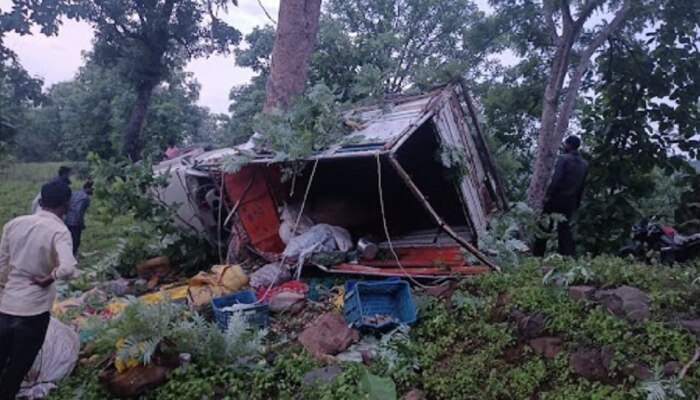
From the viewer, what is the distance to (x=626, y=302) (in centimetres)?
392

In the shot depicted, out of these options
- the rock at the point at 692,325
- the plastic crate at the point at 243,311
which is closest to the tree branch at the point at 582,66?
the rock at the point at 692,325

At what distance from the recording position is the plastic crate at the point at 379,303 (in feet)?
15.2

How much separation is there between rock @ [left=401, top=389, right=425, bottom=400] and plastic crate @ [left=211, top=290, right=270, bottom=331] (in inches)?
62.2

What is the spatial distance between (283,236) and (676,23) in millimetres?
6712

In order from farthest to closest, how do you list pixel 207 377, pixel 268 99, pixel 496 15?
pixel 496 15 < pixel 268 99 < pixel 207 377

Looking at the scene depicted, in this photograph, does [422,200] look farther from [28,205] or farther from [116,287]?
[28,205]

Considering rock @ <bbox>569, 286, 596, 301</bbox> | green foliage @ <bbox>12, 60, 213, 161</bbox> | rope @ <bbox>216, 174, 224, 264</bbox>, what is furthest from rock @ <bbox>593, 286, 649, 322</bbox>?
green foliage @ <bbox>12, 60, 213, 161</bbox>

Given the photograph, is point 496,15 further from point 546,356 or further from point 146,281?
point 546,356

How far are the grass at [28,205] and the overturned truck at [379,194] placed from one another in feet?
6.08

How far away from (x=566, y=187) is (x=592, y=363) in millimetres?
4095

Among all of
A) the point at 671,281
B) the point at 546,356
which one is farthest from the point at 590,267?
the point at 546,356

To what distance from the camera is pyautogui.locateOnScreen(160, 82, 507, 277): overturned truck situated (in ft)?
19.7

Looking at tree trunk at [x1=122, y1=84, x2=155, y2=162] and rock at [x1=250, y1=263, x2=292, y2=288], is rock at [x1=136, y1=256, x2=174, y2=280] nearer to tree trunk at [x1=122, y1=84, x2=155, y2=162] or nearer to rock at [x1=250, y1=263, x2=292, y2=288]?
rock at [x1=250, y1=263, x2=292, y2=288]

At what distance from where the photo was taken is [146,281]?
7.43m
